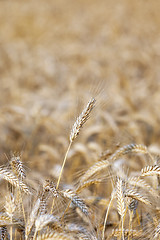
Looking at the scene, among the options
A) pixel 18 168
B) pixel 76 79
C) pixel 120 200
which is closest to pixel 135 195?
pixel 120 200

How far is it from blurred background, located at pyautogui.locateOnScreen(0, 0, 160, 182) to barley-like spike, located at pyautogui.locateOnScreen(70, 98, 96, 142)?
0.29 ft

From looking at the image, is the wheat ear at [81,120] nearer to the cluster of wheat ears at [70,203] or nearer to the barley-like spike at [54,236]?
the cluster of wheat ears at [70,203]

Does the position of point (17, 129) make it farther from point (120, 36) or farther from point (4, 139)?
point (120, 36)

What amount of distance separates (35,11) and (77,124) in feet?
44.5

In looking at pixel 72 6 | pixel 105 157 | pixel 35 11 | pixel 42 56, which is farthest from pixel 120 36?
pixel 105 157

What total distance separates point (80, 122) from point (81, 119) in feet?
0.07

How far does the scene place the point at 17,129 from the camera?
434 cm

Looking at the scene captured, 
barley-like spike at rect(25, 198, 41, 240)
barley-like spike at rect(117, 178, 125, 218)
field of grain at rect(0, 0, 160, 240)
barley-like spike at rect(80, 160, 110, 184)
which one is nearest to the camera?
barley-like spike at rect(25, 198, 41, 240)

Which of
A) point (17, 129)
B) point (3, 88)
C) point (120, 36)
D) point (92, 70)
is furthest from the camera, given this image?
point (120, 36)

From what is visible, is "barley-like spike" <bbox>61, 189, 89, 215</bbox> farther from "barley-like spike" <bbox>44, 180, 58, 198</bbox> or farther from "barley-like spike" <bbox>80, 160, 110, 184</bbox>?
"barley-like spike" <bbox>80, 160, 110, 184</bbox>

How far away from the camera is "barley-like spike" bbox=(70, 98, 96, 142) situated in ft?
5.76

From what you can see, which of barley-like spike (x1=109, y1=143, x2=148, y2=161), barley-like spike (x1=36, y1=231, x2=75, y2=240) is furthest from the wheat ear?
barley-like spike (x1=36, y1=231, x2=75, y2=240)

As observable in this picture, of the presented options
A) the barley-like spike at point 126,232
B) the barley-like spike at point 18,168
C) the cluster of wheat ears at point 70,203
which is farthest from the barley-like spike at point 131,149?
the barley-like spike at point 18,168

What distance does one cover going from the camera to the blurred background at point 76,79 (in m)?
3.97
